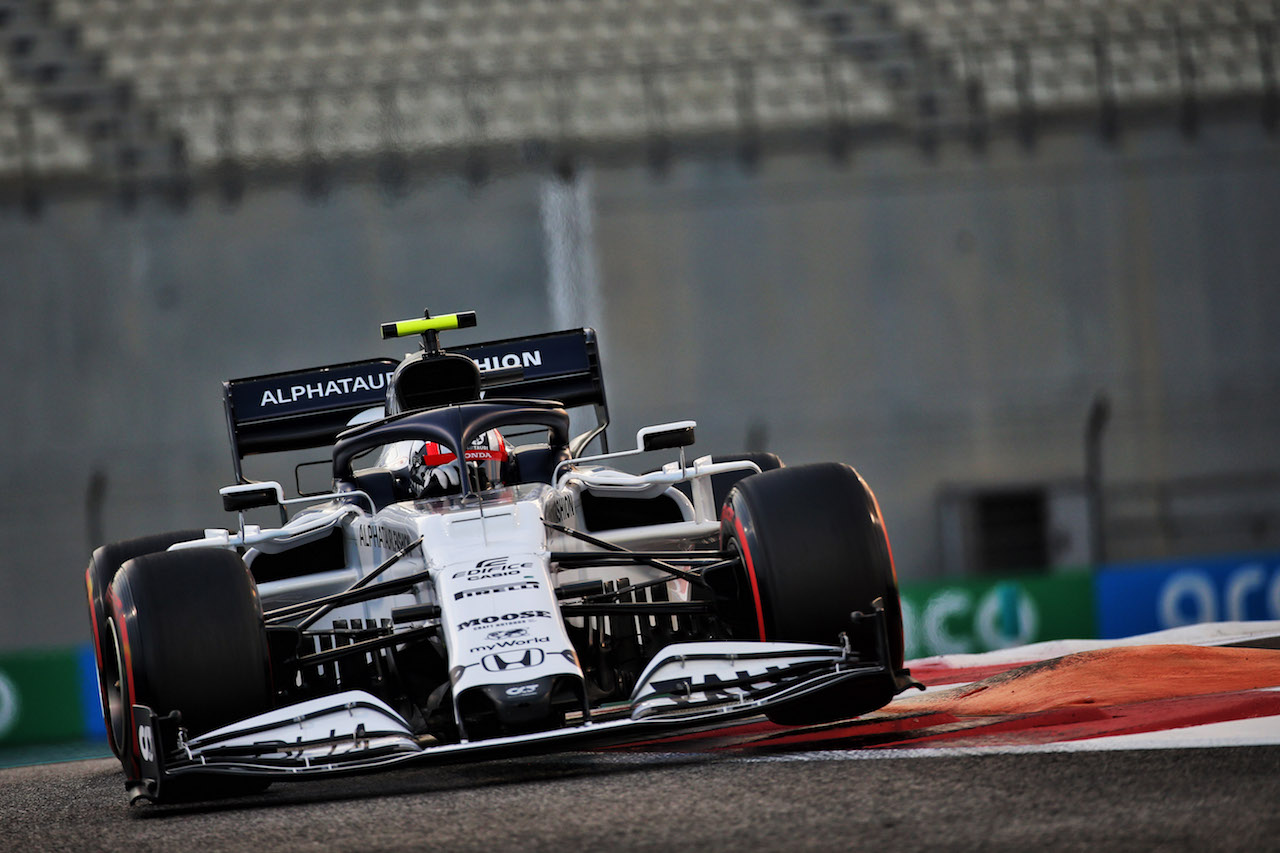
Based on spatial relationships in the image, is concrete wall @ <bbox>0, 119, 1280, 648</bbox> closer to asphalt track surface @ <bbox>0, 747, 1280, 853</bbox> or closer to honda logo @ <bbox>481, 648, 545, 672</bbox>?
asphalt track surface @ <bbox>0, 747, 1280, 853</bbox>

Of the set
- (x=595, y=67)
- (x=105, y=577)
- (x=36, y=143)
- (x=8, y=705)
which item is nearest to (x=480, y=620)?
(x=105, y=577)

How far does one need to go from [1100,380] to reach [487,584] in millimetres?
9111

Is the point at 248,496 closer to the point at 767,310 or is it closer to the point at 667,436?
the point at 667,436

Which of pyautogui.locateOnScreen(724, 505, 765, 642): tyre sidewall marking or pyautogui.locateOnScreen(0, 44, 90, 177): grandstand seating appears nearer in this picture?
pyautogui.locateOnScreen(724, 505, 765, 642): tyre sidewall marking

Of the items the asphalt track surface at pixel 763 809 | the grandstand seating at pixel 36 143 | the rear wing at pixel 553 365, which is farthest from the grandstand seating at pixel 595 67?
the asphalt track surface at pixel 763 809

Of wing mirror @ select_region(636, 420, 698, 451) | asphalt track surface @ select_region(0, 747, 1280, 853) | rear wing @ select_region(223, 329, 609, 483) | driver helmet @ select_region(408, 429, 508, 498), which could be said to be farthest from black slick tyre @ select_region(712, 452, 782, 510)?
asphalt track surface @ select_region(0, 747, 1280, 853)

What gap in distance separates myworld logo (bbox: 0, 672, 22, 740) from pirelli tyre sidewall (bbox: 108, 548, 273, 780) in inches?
224

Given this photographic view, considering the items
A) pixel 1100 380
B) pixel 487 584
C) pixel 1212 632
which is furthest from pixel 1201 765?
pixel 1100 380

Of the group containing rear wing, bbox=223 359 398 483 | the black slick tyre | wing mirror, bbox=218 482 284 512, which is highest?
rear wing, bbox=223 359 398 483

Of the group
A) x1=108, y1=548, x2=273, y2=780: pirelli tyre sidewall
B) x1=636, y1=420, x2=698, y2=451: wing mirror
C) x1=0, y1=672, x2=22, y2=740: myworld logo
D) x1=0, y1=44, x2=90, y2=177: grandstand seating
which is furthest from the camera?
x1=0, y1=44, x2=90, y2=177: grandstand seating

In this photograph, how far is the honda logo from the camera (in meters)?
3.96

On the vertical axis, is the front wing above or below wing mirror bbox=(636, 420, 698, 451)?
below

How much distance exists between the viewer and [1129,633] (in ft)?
32.3

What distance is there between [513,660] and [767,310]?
29.1 ft
